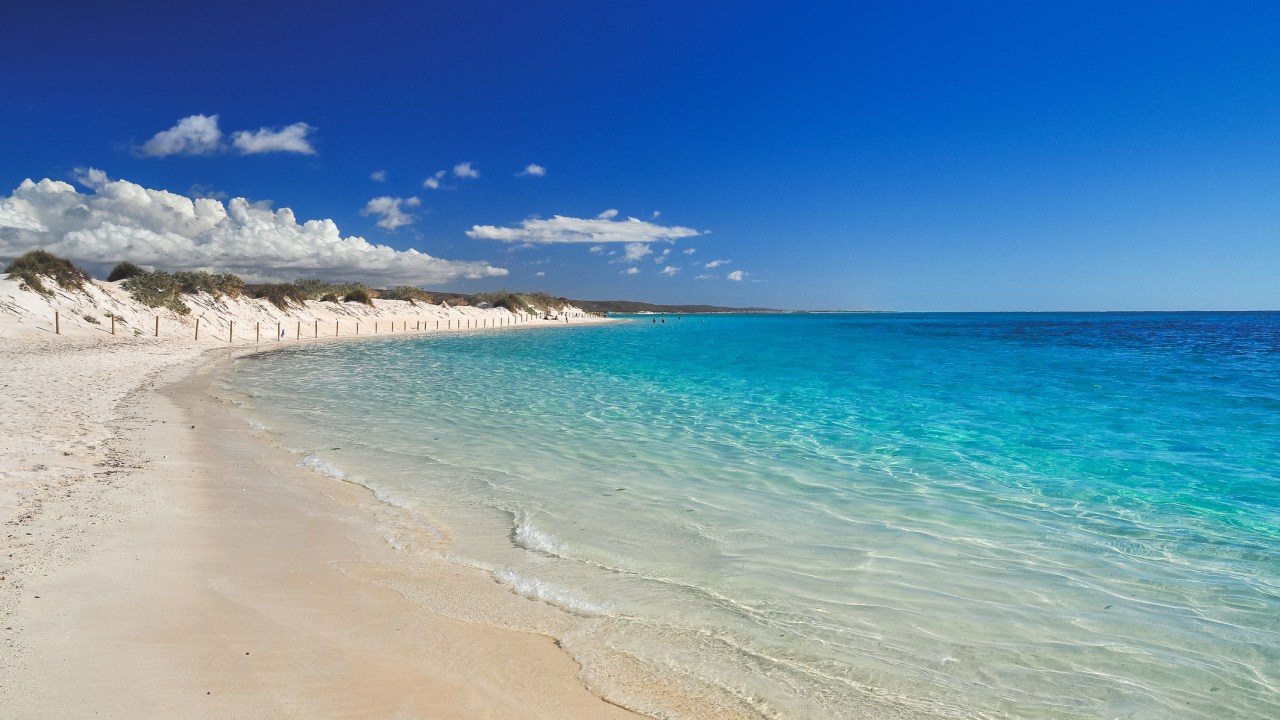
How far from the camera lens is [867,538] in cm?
579

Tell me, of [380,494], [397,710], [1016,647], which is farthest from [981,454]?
[397,710]

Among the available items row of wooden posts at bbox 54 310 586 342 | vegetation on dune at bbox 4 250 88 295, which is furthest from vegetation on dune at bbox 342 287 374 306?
vegetation on dune at bbox 4 250 88 295

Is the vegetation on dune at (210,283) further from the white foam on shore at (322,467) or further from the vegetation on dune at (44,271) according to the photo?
the white foam on shore at (322,467)

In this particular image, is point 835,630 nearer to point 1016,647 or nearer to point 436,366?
point 1016,647

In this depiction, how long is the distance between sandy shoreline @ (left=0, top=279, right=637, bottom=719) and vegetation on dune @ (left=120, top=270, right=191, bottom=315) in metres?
37.4

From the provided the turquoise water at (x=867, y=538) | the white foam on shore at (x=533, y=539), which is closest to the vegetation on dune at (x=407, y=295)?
the turquoise water at (x=867, y=538)

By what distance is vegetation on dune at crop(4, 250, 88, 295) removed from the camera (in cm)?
3155

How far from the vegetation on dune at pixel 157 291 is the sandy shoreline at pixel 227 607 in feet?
123

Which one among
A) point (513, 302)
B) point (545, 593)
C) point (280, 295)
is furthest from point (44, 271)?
point (513, 302)

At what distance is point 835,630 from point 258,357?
28.1m

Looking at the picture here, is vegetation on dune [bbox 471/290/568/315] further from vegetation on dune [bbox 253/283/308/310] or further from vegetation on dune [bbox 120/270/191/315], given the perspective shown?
vegetation on dune [bbox 120/270/191/315]

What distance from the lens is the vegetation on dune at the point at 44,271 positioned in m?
31.5

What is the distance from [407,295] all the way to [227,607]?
7965 centimetres

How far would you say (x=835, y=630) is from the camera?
408 centimetres
